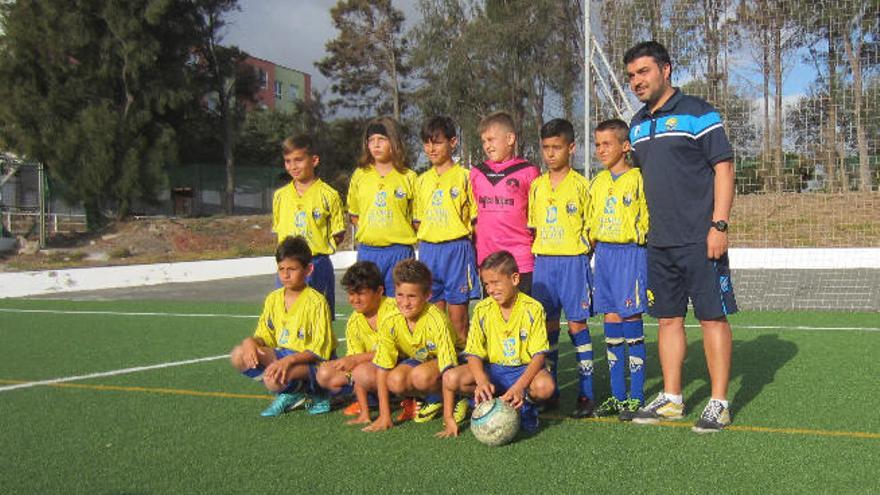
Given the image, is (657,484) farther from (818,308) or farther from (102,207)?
(102,207)

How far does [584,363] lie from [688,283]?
0.86 m

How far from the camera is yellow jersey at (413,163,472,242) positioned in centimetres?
519

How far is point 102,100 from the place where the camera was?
79.9ft

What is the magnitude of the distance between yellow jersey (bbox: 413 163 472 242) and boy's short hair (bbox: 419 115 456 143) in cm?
24

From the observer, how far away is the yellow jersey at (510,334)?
4.42 m

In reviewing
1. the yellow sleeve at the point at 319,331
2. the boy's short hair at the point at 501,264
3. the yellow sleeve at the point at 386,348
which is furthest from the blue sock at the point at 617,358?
the yellow sleeve at the point at 319,331

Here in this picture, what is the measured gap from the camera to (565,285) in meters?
4.87

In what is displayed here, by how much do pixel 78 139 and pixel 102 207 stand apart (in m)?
2.39

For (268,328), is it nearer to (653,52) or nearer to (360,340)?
(360,340)

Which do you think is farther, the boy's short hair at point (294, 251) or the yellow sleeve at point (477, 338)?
the boy's short hair at point (294, 251)

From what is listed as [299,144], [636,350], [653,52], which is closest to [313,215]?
[299,144]

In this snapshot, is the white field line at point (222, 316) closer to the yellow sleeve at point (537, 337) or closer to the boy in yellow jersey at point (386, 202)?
the boy in yellow jersey at point (386, 202)

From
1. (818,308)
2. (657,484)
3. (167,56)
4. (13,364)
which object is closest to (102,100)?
(167,56)

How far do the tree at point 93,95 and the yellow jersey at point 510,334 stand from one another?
22.4 metres
